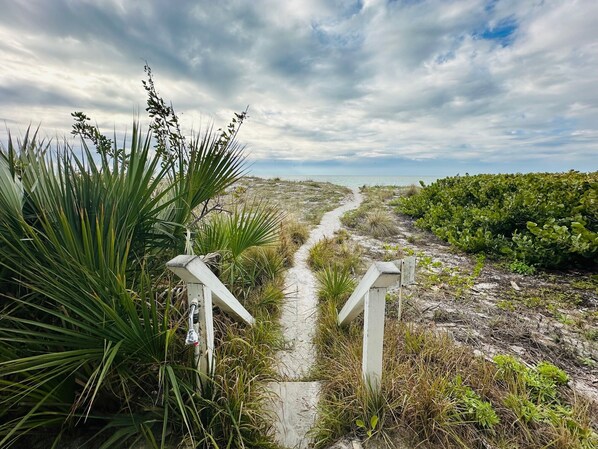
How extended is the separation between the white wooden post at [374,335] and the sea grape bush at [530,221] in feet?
13.7

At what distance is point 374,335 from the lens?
6.34ft

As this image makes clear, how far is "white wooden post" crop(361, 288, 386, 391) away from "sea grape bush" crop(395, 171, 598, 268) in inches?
164

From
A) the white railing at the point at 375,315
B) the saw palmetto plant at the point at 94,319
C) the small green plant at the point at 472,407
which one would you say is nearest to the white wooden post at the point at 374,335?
the white railing at the point at 375,315

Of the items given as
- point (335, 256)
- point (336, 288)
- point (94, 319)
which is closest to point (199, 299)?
point (94, 319)

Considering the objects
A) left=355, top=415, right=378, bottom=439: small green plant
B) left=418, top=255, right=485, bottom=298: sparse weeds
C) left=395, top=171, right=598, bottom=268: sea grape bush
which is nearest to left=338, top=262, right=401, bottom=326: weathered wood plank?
left=355, top=415, right=378, bottom=439: small green plant

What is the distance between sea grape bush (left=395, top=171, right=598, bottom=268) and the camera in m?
4.37

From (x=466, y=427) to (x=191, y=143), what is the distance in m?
2.88

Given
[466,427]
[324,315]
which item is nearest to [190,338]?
[466,427]

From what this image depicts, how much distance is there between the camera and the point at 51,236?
1.48m

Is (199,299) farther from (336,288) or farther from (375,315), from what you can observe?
(336,288)

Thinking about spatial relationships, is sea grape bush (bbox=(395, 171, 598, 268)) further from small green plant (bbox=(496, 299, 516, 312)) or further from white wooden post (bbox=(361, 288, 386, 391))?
white wooden post (bbox=(361, 288, 386, 391))

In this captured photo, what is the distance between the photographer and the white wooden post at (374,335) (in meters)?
1.88

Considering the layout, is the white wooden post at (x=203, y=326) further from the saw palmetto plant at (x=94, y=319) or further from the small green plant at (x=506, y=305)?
the small green plant at (x=506, y=305)

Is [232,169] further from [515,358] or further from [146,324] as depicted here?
[515,358]
